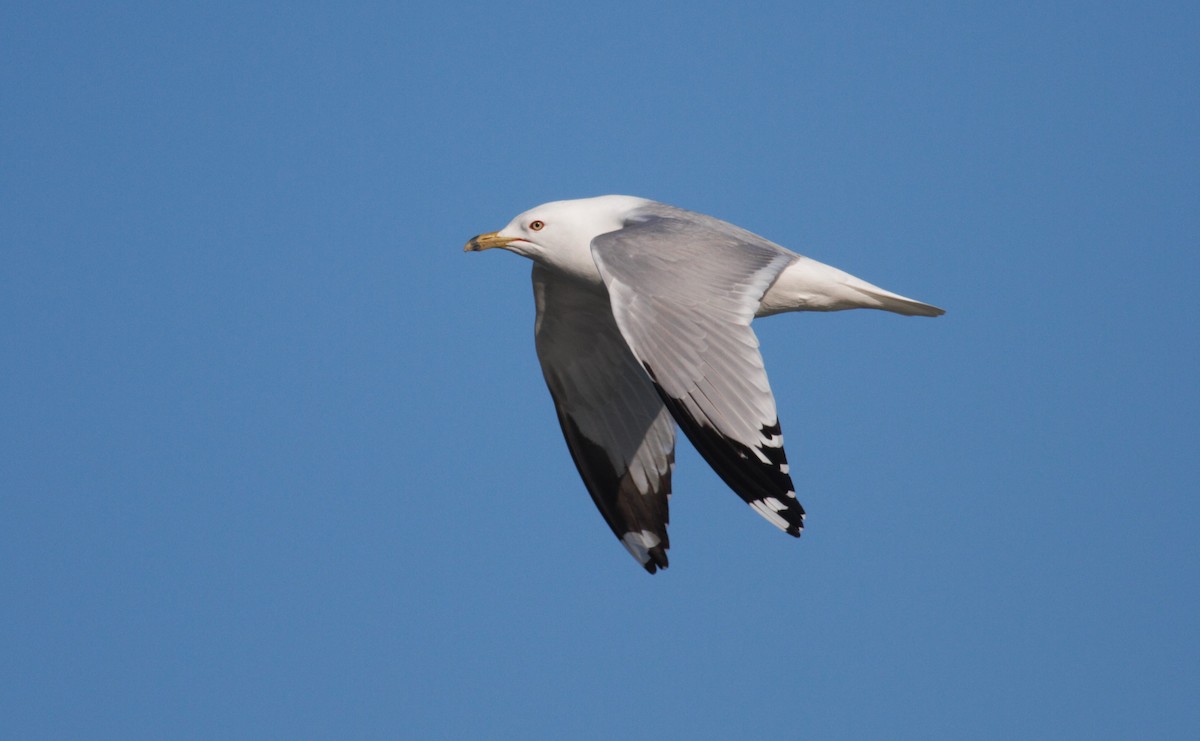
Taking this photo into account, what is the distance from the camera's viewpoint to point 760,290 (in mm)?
Result: 6789

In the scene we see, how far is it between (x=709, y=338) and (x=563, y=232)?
1873 mm

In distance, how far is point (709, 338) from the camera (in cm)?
641

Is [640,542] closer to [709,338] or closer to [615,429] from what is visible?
[615,429]

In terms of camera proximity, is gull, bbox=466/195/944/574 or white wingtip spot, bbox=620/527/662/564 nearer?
gull, bbox=466/195/944/574

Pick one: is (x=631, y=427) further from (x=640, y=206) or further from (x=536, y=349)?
(x=640, y=206)

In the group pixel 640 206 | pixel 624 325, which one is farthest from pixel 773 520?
pixel 640 206

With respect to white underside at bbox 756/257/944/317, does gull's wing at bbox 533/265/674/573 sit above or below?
below

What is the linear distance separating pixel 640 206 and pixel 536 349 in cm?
116

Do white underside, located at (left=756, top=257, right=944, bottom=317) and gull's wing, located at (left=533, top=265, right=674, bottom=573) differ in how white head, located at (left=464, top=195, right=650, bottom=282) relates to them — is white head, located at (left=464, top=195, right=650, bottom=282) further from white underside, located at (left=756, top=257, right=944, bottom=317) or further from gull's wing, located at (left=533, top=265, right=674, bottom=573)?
white underside, located at (left=756, top=257, right=944, bottom=317)

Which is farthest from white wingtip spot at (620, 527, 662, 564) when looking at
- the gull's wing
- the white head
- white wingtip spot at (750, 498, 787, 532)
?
white wingtip spot at (750, 498, 787, 532)

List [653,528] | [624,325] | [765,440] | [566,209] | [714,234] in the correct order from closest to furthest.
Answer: [765,440]
[624,325]
[714,234]
[566,209]
[653,528]

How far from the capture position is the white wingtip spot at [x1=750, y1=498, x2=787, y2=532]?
6125 mm

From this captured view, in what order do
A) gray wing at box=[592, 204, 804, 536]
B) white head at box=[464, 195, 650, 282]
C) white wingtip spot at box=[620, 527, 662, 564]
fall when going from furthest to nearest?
white wingtip spot at box=[620, 527, 662, 564]
white head at box=[464, 195, 650, 282]
gray wing at box=[592, 204, 804, 536]

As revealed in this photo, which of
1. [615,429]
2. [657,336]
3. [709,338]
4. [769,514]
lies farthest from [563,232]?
[769,514]
